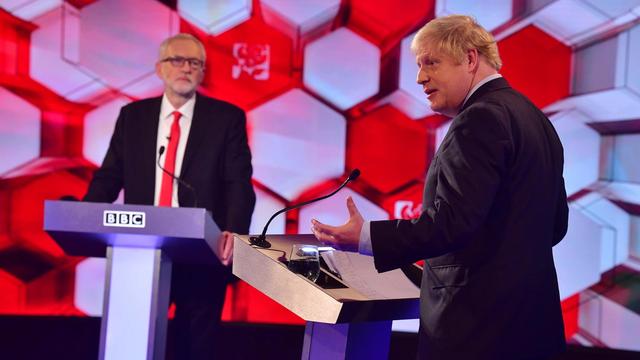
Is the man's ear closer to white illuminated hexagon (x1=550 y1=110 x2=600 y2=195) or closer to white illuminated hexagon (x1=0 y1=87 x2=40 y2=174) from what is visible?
white illuminated hexagon (x1=550 y1=110 x2=600 y2=195)

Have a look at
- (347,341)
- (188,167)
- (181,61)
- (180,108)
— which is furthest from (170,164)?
(347,341)

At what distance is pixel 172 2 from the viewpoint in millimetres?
3729

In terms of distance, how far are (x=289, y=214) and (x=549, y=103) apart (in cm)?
143

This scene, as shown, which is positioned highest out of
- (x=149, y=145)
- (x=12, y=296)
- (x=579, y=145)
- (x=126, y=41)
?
(x=126, y=41)

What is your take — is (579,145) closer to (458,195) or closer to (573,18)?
(573,18)

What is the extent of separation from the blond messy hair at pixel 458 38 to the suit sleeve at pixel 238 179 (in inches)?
55.1

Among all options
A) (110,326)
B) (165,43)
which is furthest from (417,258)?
(165,43)

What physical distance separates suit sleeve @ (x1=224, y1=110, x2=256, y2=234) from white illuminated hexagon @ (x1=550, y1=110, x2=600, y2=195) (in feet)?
5.28

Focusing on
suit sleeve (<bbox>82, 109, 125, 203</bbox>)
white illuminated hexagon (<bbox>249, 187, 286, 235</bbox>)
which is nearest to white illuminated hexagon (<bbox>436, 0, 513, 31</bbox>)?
white illuminated hexagon (<bbox>249, 187, 286, 235</bbox>)

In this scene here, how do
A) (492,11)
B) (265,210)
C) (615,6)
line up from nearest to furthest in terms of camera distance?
(615,6)
(492,11)
(265,210)

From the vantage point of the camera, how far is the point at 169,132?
294 cm

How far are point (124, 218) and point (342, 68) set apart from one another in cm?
182

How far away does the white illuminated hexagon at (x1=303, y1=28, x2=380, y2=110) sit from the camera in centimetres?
366

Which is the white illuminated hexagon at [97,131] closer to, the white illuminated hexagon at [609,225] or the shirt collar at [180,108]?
the shirt collar at [180,108]
